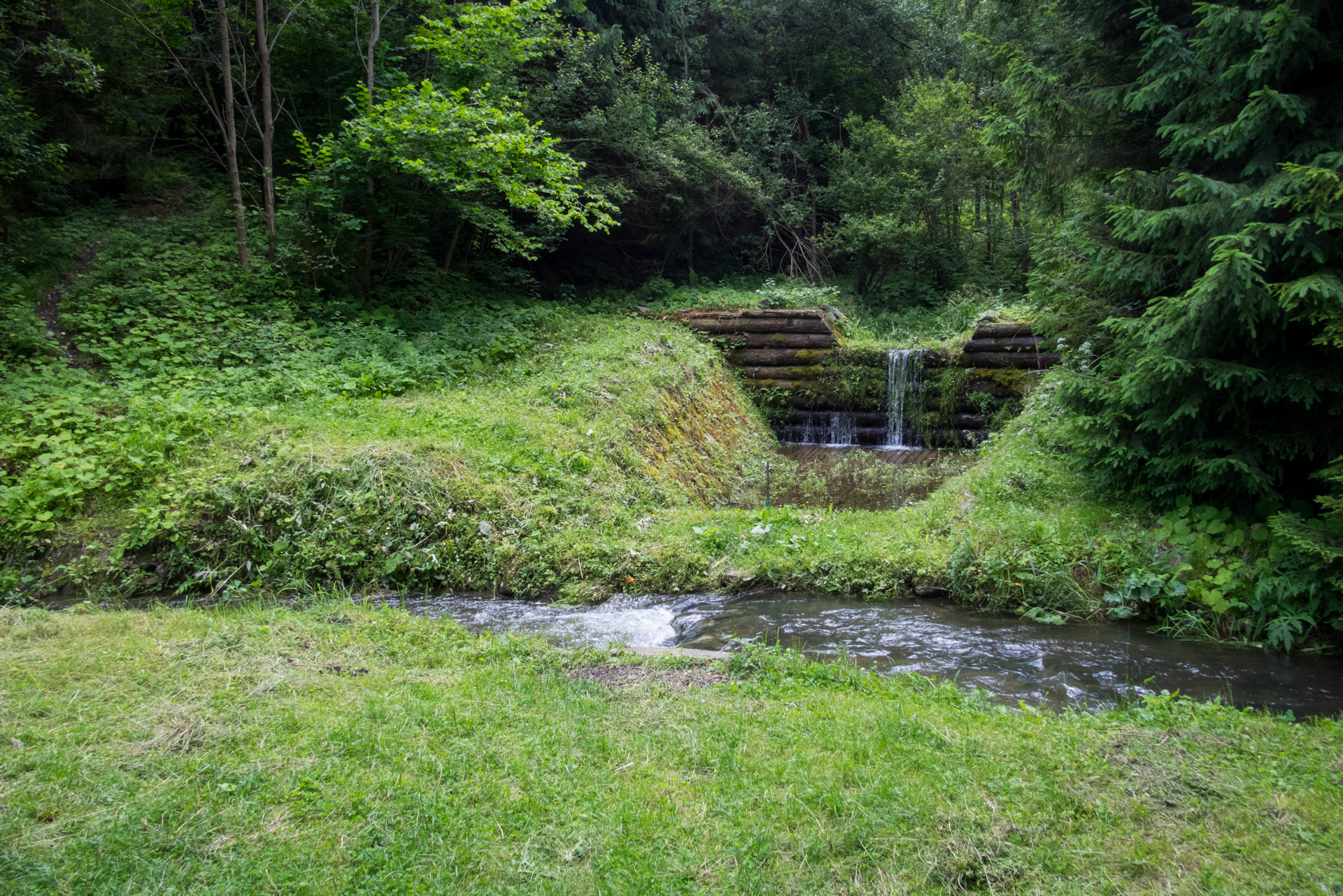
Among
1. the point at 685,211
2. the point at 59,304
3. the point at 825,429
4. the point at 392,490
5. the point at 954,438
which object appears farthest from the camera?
the point at 685,211

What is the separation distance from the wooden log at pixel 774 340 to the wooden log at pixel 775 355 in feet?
0.28

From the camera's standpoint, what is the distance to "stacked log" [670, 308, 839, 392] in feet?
50.9

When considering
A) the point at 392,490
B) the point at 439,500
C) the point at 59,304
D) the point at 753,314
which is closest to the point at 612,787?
the point at 439,500

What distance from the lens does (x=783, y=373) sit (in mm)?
15578

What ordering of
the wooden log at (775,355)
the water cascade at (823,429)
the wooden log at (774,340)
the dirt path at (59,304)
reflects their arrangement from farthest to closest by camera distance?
the wooden log at (774,340) < the wooden log at (775,355) < the water cascade at (823,429) < the dirt path at (59,304)

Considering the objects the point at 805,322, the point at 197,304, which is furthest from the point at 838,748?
the point at 805,322

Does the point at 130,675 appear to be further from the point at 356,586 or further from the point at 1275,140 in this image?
the point at 1275,140

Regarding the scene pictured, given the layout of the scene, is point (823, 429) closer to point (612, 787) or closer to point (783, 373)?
point (783, 373)

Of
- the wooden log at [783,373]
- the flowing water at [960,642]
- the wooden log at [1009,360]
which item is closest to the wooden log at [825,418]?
the wooden log at [783,373]

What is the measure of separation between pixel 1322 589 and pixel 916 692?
3485mm

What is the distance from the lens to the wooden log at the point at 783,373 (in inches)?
607

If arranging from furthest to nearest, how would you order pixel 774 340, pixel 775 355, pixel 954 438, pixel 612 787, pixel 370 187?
pixel 774 340
pixel 775 355
pixel 954 438
pixel 370 187
pixel 612 787

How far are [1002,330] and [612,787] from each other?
45.7 ft

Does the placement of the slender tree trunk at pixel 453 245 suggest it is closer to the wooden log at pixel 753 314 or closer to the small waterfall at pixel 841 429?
the wooden log at pixel 753 314
